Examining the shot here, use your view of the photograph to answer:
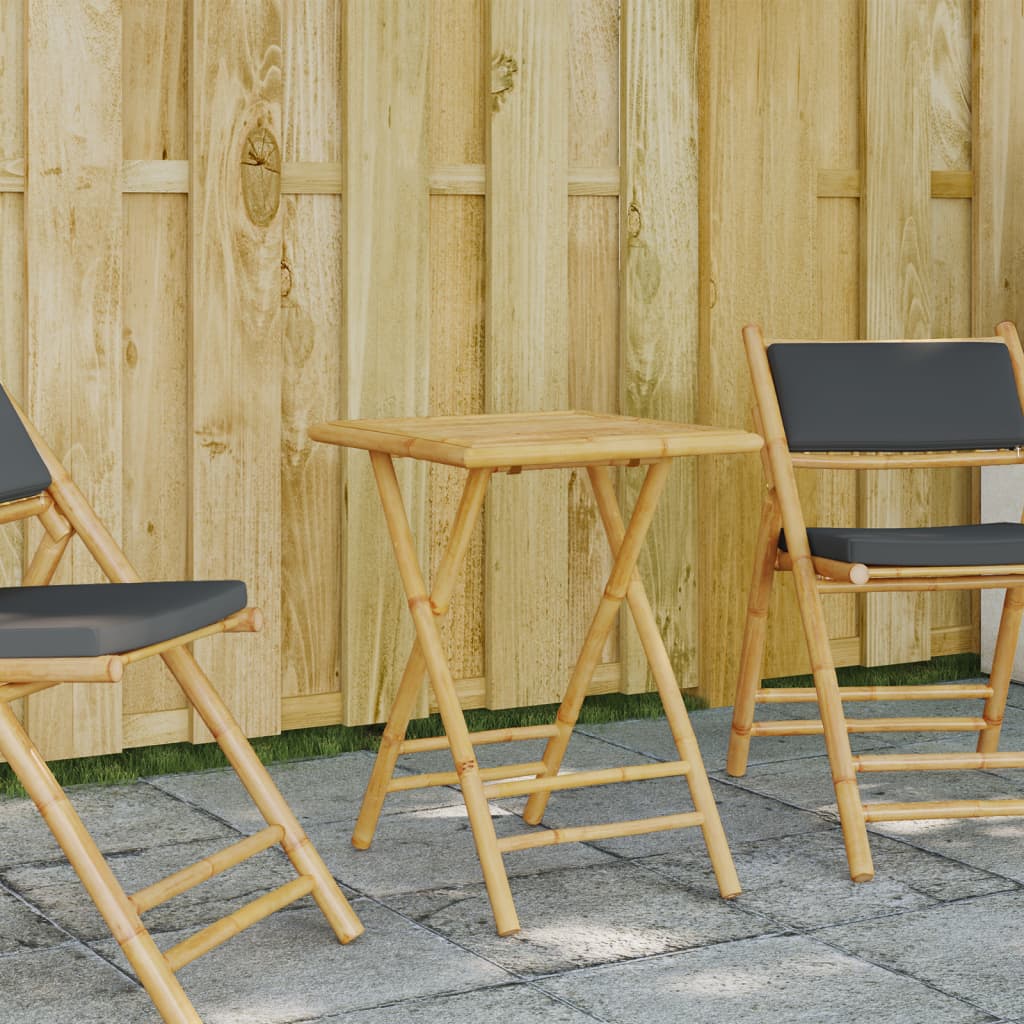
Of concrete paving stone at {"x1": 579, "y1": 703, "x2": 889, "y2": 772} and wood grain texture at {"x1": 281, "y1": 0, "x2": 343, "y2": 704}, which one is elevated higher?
wood grain texture at {"x1": 281, "y1": 0, "x2": 343, "y2": 704}

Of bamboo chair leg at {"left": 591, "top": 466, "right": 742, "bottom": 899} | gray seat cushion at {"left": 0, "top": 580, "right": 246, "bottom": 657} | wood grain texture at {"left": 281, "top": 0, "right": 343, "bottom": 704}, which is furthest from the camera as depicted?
wood grain texture at {"left": 281, "top": 0, "right": 343, "bottom": 704}

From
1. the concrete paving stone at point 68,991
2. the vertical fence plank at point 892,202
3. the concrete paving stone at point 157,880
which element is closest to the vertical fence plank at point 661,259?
the vertical fence plank at point 892,202

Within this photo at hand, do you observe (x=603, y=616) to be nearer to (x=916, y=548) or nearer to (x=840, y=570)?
(x=840, y=570)

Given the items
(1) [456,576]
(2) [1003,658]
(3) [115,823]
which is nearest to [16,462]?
(1) [456,576]

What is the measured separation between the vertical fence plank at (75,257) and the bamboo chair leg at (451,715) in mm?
851

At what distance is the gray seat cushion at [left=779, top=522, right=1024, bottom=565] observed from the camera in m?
2.93

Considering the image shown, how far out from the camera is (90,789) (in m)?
3.41

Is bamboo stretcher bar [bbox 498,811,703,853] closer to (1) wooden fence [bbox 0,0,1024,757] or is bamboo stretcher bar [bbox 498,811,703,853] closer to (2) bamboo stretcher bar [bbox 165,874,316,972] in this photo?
(2) bamboo stretcher bar [bbox 165,874,316,972]

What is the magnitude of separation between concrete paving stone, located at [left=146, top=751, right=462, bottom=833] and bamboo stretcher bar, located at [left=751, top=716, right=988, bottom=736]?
65cm

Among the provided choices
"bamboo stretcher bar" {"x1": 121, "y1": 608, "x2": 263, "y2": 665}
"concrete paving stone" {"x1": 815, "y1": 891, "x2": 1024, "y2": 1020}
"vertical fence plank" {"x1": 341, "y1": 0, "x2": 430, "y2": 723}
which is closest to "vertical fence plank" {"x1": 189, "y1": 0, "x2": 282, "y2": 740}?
"vertical fence plank" {"x1": 341, "y1": 0, "x2": 430, "y2": 723}

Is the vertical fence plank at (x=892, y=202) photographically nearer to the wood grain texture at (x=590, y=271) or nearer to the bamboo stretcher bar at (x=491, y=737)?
the wood grain texture at (x=590, y=271)

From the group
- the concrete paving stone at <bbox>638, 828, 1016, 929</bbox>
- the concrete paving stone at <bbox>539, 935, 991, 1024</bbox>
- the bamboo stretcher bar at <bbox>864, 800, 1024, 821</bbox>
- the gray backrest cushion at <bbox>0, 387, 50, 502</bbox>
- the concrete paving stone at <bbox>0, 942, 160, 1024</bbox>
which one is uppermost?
the gray backrest cushion at <bbox>0, 387, 50, 502</bbox>

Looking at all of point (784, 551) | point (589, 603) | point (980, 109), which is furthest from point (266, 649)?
point (980, 109)

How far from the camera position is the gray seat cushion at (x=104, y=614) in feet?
7.12
